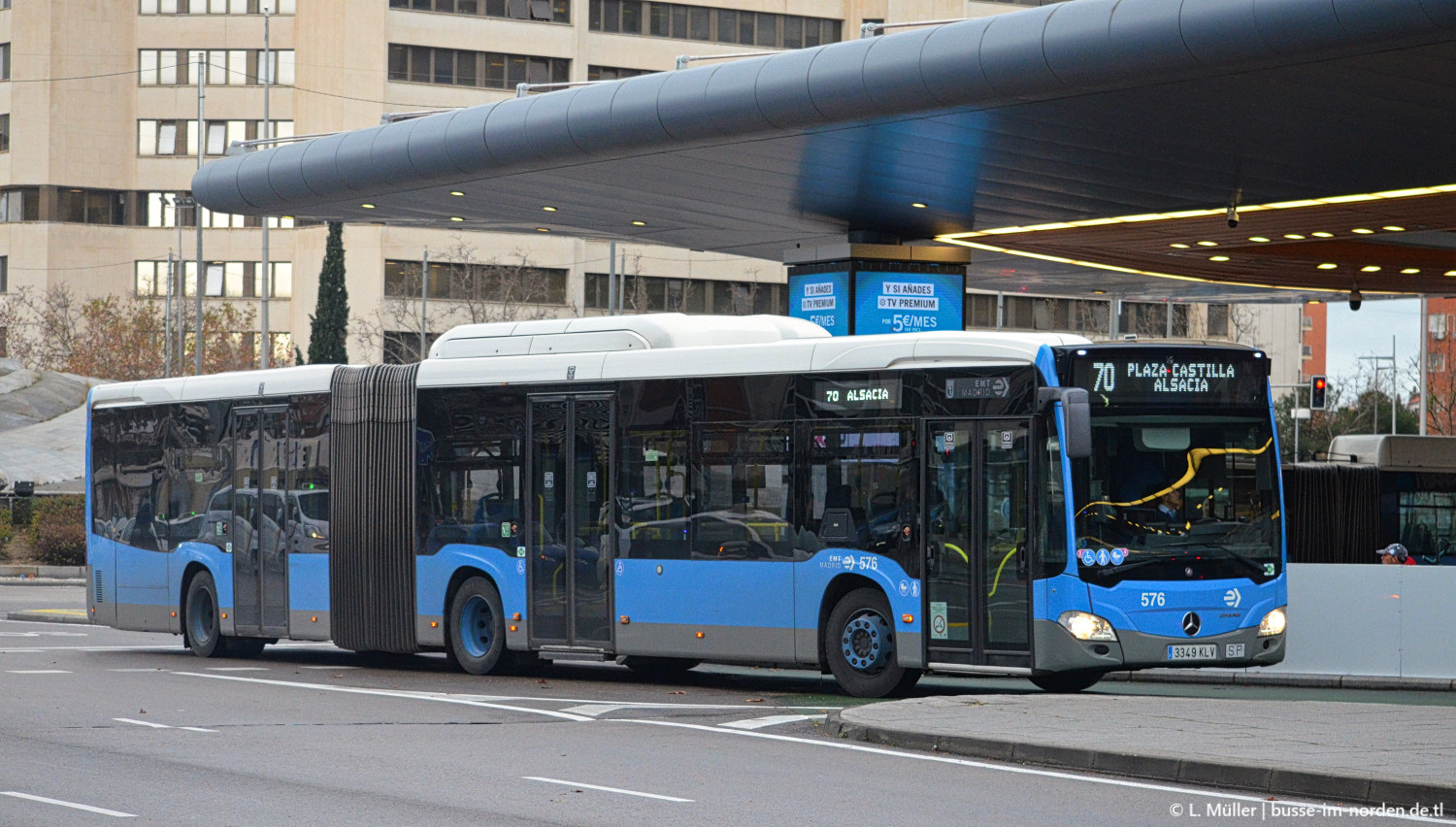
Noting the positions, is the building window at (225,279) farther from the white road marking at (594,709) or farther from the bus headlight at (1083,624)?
the bus headlight at (1083,624)

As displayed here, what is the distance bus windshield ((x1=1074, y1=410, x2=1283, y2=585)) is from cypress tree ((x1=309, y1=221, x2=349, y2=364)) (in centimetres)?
5514

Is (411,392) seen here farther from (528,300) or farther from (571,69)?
(571,69)

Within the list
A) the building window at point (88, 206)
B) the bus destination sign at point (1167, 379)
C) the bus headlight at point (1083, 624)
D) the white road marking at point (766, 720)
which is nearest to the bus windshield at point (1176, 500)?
the bus destination sign at point (1167, 379)

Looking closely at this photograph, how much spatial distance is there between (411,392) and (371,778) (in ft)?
31.3

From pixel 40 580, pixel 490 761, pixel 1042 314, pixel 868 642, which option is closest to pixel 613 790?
pixel 490 761

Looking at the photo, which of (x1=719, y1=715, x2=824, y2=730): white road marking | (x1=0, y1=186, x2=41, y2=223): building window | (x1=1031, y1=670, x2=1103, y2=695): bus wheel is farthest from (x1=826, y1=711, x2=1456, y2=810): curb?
(x1=0, y1=186, x2=41, y2=223): building window

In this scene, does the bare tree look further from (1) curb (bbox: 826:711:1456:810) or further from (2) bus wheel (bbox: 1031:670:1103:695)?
(1) curb (bbox: 826:711:1456:810)

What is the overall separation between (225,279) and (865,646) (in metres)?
72.2

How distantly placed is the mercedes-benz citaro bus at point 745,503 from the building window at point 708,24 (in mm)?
55801

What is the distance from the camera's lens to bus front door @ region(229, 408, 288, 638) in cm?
2136

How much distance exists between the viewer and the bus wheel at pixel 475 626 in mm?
19188

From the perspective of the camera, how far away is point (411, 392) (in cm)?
2027

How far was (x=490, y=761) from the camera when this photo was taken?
475 inches

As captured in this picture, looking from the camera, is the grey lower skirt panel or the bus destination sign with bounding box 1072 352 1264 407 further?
the grey lower skirt panel
